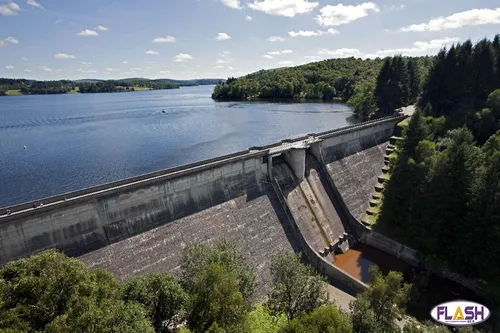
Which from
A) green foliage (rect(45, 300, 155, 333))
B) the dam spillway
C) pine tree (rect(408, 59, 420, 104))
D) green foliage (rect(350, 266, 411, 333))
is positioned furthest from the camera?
pine tree (rect(408, 59, 420, 104))

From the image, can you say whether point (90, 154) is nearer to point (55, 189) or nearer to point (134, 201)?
point (55, 189)

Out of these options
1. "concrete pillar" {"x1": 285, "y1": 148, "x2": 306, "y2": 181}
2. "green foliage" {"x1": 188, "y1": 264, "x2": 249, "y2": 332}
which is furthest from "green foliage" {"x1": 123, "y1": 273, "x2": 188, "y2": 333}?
"concrete pillar" {"x1": 285, "y1": 148, "x2": 306, "y2": 181}

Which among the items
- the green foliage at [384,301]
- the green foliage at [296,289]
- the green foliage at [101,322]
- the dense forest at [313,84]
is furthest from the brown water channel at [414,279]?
the dense forest at [313,84]

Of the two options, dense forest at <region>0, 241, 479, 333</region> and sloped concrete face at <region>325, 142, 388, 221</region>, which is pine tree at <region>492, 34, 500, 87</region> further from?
dense forest at <region>0, 241, 479, 333</region>

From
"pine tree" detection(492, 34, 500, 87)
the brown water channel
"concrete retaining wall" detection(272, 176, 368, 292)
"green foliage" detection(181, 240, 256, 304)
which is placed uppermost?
"pine tree" detection(492, 34, 500, 87)

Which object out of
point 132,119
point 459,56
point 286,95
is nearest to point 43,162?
point 132,119

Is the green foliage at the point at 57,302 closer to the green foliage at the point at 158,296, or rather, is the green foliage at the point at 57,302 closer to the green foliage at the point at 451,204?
the green foliage at the point at 158,296
